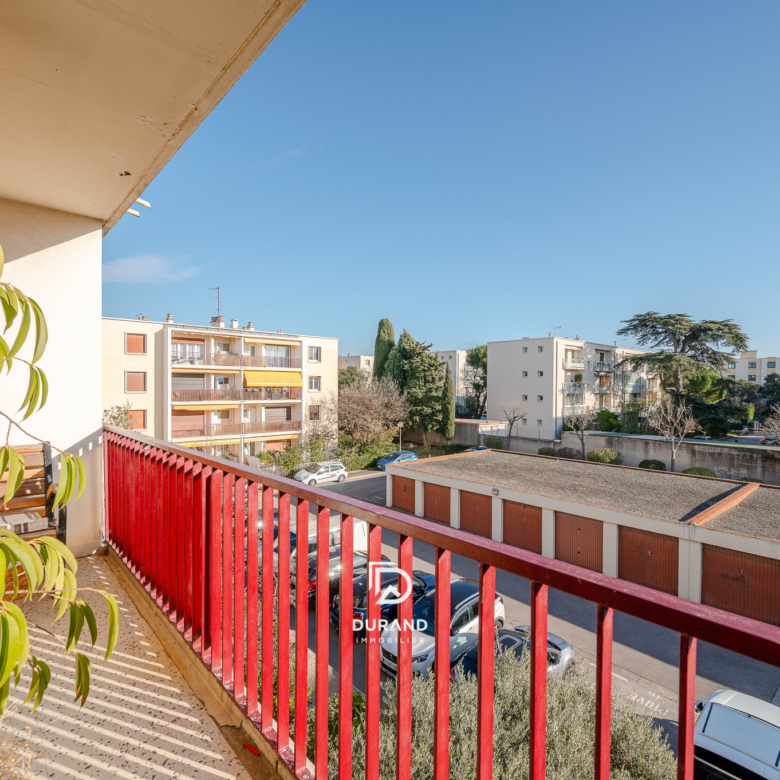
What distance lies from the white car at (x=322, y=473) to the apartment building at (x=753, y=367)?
47.1 meters

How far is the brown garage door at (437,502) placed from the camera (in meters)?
13.1

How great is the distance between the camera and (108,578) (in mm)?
2361

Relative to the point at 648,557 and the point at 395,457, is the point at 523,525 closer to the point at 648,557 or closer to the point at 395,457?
the point at 648,557

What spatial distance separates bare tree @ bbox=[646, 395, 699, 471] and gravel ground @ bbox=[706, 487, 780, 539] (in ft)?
27.9

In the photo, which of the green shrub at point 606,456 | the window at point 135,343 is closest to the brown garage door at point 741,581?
the green shrub at point 606,456

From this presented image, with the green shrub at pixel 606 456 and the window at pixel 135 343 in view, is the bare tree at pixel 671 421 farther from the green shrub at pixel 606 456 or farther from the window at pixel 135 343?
the window at pixel 135 343

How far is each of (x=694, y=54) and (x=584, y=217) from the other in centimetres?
1310

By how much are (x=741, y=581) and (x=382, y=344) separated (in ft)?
62.6

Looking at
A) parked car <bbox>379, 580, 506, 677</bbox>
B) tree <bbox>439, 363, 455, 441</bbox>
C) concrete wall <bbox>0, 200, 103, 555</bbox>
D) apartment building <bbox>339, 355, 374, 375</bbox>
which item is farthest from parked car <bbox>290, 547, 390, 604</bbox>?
apartment building <bbox>339, 355, 374, 375</bbox>

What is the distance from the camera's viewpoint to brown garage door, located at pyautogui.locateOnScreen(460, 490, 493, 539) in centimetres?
1199

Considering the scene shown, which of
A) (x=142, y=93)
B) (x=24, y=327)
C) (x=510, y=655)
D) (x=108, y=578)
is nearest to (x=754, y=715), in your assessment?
(x=510, y=655)

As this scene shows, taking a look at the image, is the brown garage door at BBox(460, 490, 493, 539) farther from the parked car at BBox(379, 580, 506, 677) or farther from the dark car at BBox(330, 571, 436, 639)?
the parked car at BBox(379, 580, 506, 677)

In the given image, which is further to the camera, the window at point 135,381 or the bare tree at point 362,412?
the bare tree at point 362,412

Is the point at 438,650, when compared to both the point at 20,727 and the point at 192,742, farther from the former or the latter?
the point at 20,727
